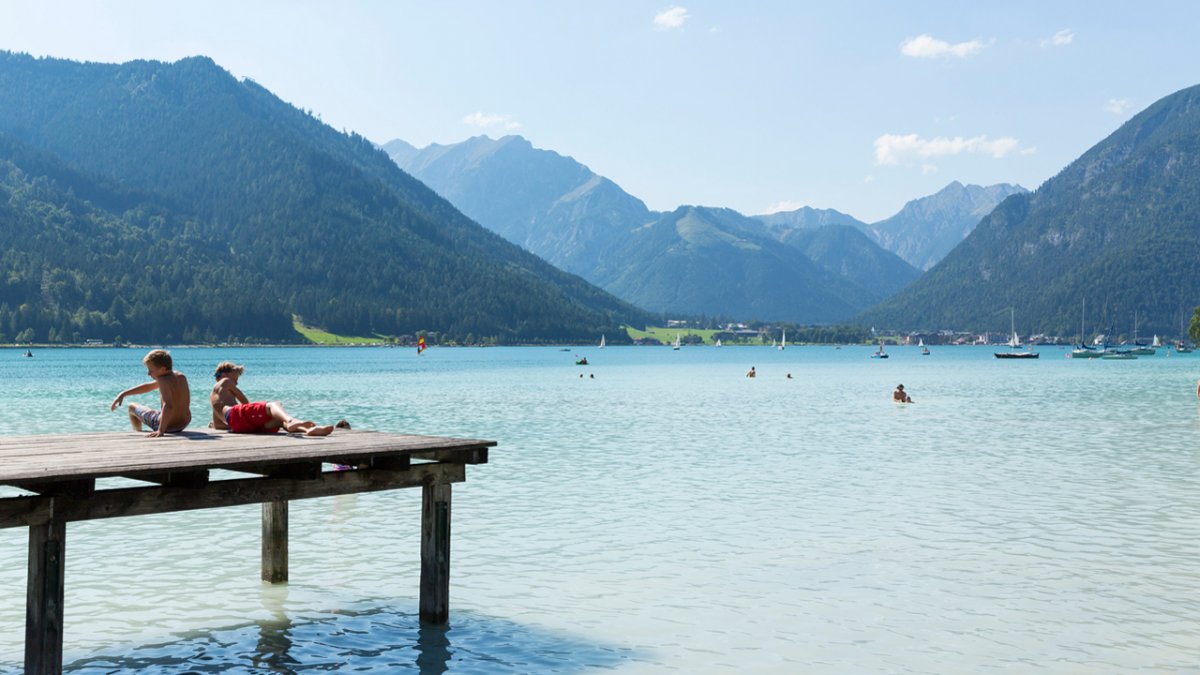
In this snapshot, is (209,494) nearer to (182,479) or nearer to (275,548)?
(182,479)

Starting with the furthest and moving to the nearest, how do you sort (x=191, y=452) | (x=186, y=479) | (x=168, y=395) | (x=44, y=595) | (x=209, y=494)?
(x=168, y=395), (x=191, y=452), (x=209, y=494), (x=186, y=479), (x=44, y=595)

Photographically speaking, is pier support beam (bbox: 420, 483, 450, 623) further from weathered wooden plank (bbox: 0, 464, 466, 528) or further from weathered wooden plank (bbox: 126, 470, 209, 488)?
weathered wooden plank (bbox: 126, 470, 209, 488)

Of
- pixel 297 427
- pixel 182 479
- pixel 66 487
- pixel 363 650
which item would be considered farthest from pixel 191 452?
pixel 363 650

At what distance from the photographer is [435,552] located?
17469 mm

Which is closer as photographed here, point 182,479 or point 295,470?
point 182,479

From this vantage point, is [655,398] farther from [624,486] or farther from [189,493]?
[189,493]

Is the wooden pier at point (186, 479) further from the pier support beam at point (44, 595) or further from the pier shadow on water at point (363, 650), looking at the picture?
the pier shadow on water at point (363, 650)

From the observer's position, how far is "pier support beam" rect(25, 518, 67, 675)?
43.4 ft

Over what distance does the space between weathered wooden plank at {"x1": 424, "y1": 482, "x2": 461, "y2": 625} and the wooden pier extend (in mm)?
16

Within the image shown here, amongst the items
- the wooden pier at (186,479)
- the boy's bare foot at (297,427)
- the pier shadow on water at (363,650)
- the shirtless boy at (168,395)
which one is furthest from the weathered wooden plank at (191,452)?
the pier shadow on water at (363,650)

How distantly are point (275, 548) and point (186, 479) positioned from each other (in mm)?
6845

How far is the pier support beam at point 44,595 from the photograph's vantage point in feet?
43.4

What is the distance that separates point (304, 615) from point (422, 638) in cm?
261

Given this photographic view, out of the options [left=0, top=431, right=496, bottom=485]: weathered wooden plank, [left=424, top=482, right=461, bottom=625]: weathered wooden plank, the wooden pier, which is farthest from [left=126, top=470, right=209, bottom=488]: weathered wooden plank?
[left=424, top=482, right=461, bottom=625]: weathered wooden plank
